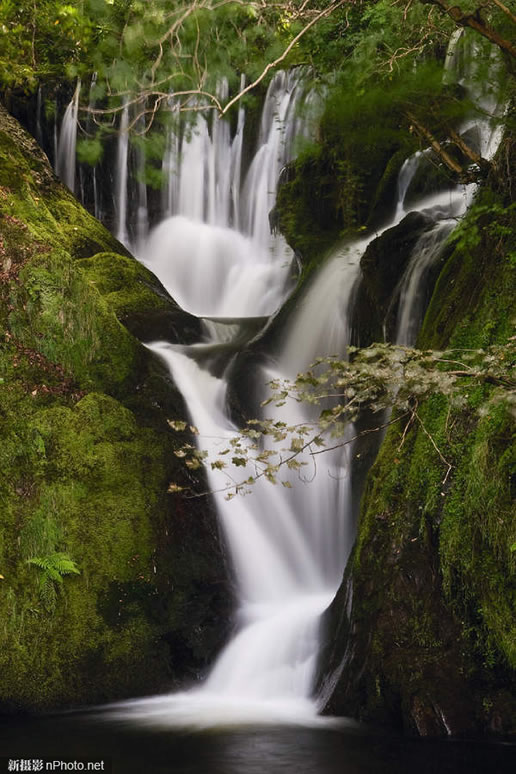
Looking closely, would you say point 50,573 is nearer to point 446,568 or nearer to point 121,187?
point 446,568

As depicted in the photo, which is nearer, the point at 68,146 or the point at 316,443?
the point at 316,443

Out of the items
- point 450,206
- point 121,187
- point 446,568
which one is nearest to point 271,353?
point 450,206

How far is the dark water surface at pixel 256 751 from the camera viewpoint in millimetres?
4398

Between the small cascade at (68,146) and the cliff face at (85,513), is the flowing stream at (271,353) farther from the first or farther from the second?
the small cascade at (68,146)

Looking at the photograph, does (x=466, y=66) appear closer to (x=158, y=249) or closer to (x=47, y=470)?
(x=47, y=470)

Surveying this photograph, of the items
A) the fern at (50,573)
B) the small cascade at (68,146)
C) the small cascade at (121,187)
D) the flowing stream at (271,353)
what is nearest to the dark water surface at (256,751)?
the flowing stream at (271,353)

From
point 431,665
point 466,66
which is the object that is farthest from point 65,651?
point 466,66

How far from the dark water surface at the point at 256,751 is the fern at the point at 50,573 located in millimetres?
1041

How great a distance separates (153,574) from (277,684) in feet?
4.76

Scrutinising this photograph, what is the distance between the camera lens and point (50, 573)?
607 centimetres

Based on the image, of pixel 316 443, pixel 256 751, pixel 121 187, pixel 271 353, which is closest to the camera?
pixel 316 443

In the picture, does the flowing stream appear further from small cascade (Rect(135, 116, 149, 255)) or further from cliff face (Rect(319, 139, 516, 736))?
cliff face (Rect(319, 139, 516, 736))

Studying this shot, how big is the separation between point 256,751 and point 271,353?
5.25 m

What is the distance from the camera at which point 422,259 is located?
27.0 ft
